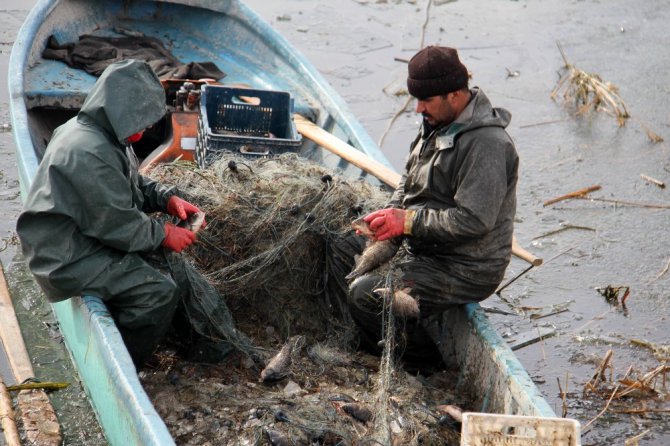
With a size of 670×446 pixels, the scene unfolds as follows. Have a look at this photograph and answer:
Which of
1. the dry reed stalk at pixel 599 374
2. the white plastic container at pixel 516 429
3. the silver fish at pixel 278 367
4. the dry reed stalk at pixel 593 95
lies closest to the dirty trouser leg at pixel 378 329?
the silver fish at pixel 278 367

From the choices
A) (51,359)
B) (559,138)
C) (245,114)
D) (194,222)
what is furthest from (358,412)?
(559,138)

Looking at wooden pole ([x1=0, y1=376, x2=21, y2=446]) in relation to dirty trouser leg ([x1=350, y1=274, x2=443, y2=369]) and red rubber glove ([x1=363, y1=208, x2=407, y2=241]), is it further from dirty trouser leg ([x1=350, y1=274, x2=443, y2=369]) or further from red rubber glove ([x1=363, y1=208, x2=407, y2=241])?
red rubber glove ([x1=363, y1=208, x2=407, y2=241])

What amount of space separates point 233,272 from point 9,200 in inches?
139

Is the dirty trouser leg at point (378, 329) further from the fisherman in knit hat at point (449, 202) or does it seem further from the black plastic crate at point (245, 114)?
the black plastic crate at point (245, 114)

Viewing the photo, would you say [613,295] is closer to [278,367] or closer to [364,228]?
[364,228]

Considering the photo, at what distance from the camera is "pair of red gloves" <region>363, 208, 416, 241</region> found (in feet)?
18.2

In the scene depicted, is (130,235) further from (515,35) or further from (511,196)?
(515,35)

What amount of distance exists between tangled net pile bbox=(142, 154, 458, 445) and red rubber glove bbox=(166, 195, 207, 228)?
328mm

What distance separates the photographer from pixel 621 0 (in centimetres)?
1577

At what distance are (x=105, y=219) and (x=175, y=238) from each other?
1.65 feet

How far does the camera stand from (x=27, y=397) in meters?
6.26

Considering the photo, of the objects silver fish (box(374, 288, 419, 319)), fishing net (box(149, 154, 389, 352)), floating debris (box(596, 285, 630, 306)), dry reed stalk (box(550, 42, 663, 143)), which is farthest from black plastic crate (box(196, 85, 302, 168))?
dry reed stalk (box(550, 42, 663, 143))

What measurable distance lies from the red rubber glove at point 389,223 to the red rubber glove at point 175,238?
110 cm

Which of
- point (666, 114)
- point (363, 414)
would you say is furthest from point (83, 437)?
point (666, 114)
